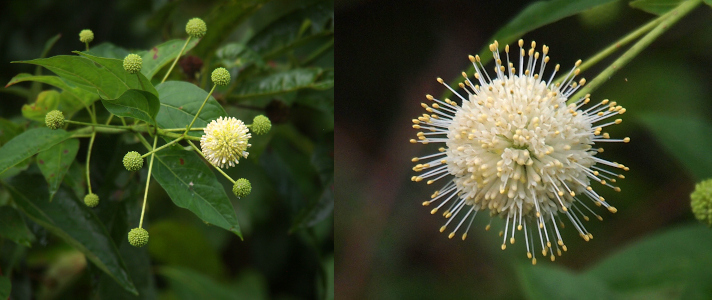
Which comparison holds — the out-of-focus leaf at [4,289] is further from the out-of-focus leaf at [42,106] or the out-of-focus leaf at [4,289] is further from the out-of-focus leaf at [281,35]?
the out-of-focus leaf at [281,35]

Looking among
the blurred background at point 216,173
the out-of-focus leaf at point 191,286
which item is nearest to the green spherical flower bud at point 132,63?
the blurred background at point 216,173

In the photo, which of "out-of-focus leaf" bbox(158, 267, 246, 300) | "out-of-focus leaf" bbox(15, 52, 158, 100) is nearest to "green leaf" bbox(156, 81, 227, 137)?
A: "out-of-focus leaf" bbox(15, 52, 158, 100)

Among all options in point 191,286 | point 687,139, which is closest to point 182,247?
point 191,286

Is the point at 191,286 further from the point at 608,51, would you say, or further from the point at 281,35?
the point at 608,51

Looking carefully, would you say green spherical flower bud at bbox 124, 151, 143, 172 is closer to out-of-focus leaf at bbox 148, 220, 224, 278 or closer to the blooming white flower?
the blooming white flower

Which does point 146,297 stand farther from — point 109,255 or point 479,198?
point 479,198

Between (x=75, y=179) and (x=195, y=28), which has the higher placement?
(x=195, y=28)
